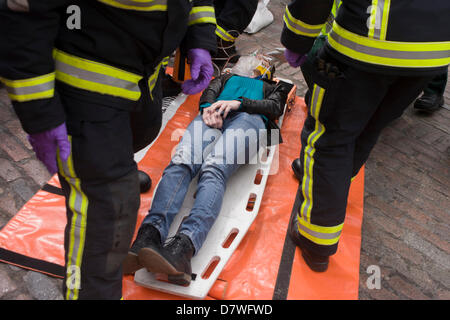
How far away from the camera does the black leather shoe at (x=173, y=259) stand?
163 cm

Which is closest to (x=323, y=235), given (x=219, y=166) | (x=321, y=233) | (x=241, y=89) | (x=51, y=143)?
(x=321, y=233)

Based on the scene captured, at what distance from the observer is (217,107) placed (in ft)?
8.33

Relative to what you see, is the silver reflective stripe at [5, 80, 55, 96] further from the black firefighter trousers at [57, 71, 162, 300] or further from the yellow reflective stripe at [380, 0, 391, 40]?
the yellow reflective stripe at [380, 0, 391, 40]

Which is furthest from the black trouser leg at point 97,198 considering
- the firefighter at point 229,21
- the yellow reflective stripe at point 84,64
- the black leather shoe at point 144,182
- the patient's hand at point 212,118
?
the firefighter at point 229,21

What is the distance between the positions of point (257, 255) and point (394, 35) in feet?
4.39

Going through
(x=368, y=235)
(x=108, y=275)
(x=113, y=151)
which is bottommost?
(x=368, y=235)

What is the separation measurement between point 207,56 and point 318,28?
63cm

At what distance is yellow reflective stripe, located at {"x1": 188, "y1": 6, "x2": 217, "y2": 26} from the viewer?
64.4 inches

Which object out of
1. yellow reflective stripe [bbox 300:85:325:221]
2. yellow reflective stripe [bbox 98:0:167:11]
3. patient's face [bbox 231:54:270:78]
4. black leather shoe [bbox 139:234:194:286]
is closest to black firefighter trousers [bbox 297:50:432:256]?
yellow reflective stripe [bbox 300:85:325:221]

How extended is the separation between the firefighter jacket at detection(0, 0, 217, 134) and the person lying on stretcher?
0.76m

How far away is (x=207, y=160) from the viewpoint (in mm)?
2209

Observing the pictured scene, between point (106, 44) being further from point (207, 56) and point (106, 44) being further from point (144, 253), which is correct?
point (144, 253)

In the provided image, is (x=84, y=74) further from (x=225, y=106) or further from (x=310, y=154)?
(x=225, y=106)

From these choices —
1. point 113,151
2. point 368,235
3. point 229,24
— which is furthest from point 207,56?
point 229,24
